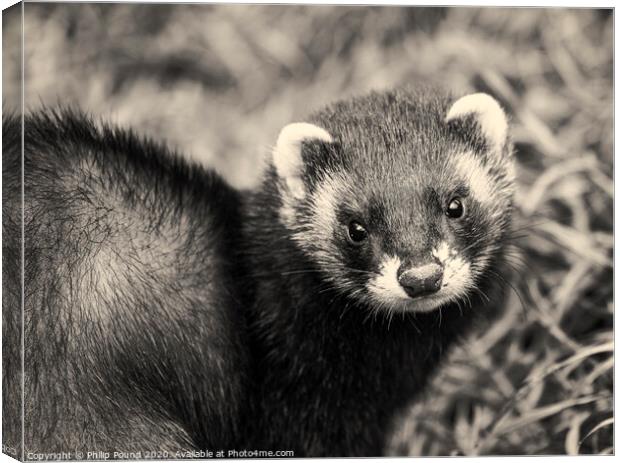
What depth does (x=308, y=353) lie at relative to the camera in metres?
3.49

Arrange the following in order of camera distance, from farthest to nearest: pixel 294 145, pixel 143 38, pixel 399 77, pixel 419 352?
1. pixel 399 77
2. pixel 143 38
3. pixel 419 352
4. pixel 294 145

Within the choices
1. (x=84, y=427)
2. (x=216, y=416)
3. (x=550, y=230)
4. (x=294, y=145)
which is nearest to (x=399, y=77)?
(x=550, y=230)

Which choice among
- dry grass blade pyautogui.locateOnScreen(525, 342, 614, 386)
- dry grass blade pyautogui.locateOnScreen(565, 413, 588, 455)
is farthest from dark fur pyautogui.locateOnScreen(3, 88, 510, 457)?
dry grass blade pyautogui.locateOnScreen(565, 413, 588, 455)

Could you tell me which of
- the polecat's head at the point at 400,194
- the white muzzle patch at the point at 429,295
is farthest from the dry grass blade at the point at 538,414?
the white muzzle patch at the point at 429,295

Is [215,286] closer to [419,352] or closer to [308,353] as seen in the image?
[308,353]

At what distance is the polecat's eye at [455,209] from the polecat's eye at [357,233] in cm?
29

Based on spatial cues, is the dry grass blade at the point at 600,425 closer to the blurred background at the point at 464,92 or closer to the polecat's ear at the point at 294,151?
the blurred background at the point at 464,92

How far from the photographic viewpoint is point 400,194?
123 inches

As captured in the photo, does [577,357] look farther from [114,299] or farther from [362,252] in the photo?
[114,299]

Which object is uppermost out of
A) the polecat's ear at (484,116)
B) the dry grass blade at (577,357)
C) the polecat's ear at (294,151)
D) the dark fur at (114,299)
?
the polecat's ear at (484,116)

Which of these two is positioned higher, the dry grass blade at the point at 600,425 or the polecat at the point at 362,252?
the polecat at the point at 362,252

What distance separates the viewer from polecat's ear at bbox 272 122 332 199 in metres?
3.32

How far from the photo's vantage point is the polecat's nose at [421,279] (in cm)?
296

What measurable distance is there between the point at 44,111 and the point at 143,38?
2.29 ft
